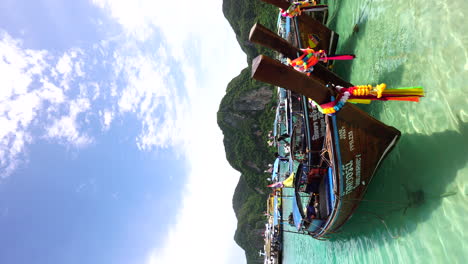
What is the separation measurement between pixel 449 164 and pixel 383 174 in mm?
2281

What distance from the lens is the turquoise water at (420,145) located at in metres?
5.41

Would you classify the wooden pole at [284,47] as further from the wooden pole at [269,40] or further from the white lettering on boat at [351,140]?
the white lettering on boat at [351,140]

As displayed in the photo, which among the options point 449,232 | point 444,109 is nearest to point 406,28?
point 444,109

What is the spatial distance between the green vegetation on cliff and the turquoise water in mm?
42296

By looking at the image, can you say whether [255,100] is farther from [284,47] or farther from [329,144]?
[329,144]

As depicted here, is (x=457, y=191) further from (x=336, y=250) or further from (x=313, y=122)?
(x=336, y=250)

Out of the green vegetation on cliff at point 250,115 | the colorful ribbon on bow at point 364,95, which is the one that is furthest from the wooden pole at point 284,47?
the green vegetation on cliff at point 250,115

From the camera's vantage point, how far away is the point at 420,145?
21.4ft

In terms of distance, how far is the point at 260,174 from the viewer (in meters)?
59.2

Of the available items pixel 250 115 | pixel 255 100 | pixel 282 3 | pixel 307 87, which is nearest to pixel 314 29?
pixel 282 3

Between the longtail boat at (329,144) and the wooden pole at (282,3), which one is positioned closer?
the longtail boat at (329,144)

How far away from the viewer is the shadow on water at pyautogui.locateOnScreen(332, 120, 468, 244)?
5.61 meters

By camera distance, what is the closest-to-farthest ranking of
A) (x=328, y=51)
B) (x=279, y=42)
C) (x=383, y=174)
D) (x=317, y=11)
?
(x=383, y=174), (x=279, y=42), (x=328, y=51), (x=317, y=11)

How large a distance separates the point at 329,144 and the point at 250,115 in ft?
161
